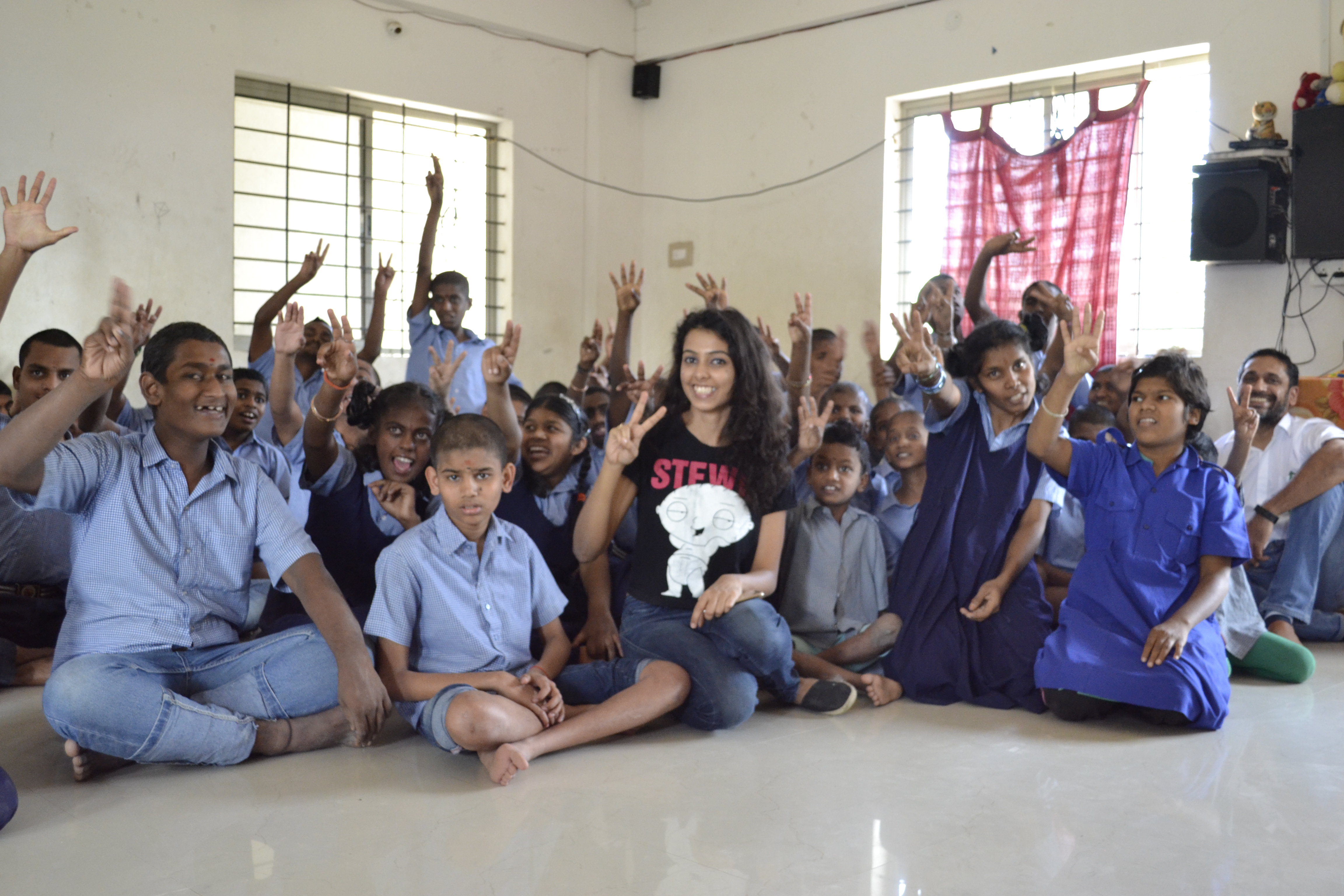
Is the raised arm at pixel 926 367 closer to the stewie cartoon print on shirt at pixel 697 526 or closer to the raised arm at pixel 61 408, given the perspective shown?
the stewie cartoon print on shirt at pixel 697 526

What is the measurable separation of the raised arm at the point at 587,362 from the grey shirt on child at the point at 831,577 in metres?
1.70

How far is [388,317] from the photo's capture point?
21.0 feet

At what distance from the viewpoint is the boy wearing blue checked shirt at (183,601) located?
2.18 m

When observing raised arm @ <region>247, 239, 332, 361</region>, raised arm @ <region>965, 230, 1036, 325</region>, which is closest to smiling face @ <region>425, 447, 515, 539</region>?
raised arm @ <region>247, 239, 332, 361</region>

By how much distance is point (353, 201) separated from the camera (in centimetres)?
621

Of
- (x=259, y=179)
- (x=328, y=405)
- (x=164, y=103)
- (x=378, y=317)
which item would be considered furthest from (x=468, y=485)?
(x=259, y=179)

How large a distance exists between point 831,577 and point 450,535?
1129mm

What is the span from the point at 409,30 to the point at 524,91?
2.62ft

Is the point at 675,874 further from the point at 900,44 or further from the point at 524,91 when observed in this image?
the point at 524,91

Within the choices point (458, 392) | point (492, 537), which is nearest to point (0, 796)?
point (492, 537)

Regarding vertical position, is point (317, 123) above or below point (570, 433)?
above

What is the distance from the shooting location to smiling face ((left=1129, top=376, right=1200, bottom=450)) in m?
2.77

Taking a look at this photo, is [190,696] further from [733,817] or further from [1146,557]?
[1146,557]

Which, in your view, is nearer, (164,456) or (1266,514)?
(164,456)
